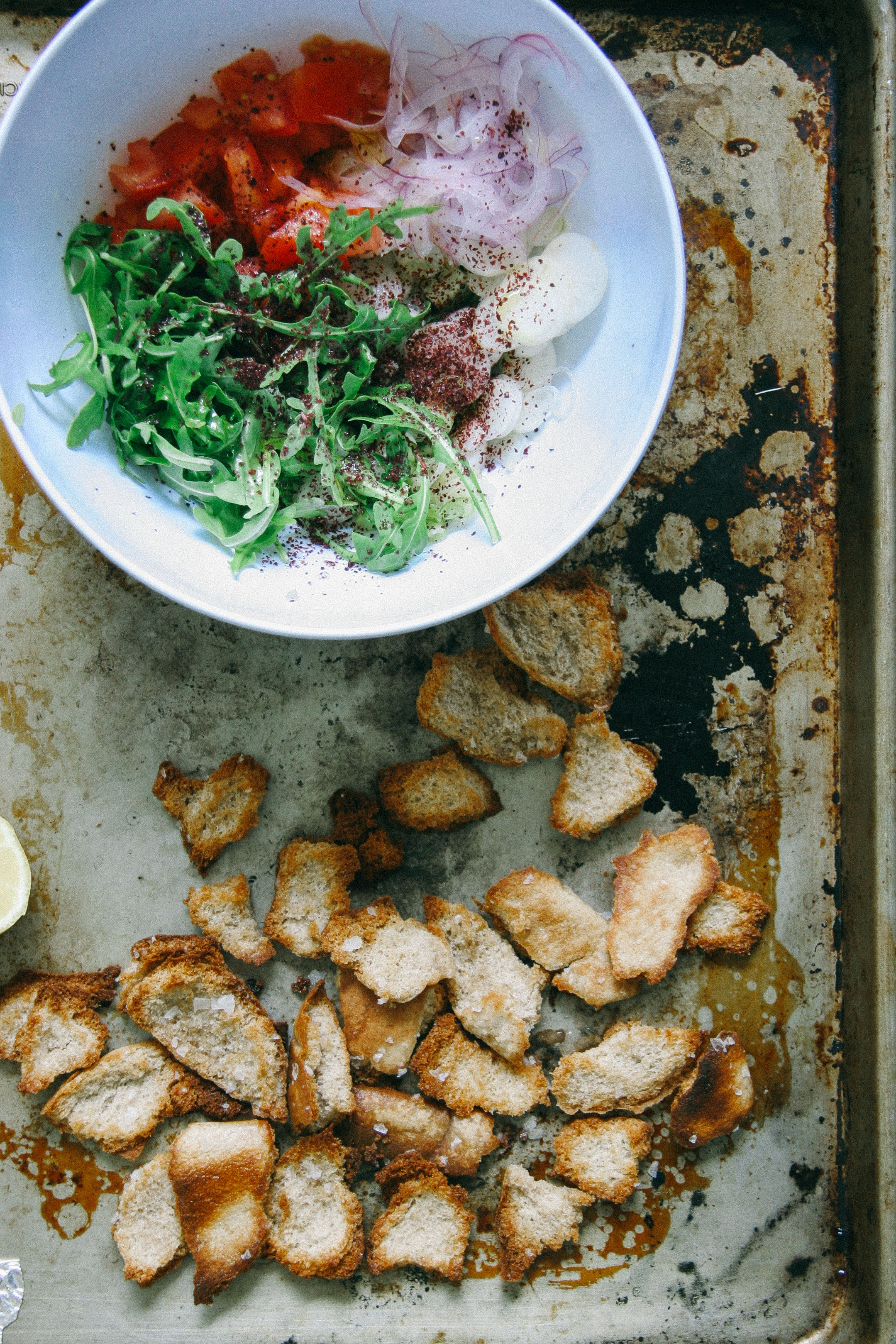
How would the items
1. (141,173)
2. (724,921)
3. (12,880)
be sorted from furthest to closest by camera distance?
1. (724,921)
2. (12,880)
3. (141,173)

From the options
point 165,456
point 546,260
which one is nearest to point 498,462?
point 546,260

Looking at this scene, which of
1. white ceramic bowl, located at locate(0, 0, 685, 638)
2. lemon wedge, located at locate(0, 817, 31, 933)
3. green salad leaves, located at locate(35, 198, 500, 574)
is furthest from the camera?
lemon wedge, located at locate(0, 817, 31, 933)

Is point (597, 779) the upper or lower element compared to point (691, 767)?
upper

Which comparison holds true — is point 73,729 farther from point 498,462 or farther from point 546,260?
point 546,260

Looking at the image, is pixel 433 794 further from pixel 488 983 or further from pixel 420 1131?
pixel 420 1131

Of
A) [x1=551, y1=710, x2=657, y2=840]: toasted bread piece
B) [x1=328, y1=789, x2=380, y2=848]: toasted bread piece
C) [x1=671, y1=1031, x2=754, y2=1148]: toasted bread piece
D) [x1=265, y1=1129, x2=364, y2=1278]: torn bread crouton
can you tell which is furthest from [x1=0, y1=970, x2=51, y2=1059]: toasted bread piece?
[x1=671, y1=1031, x2=754, y2=1148]: toasted bread piece

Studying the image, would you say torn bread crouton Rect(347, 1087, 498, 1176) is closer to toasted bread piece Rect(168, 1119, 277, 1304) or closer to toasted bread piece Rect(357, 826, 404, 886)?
toasted bread piece Rect(168, 1119, 277, 1304)

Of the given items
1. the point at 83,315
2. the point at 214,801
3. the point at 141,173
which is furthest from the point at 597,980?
the point at 141,173
